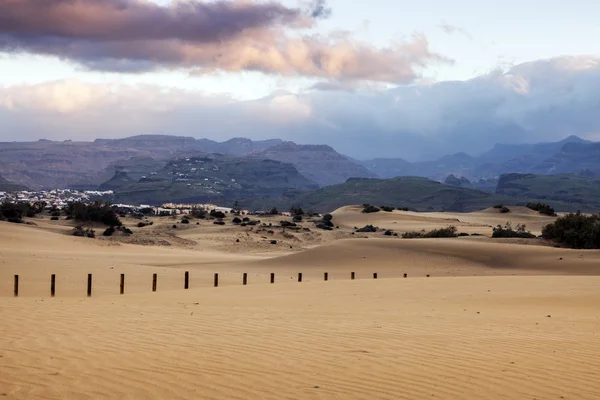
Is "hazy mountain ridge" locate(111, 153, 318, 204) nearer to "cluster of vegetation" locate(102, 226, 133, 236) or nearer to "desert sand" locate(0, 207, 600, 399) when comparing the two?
"cluster of vegetation" locate(102, 226, 133, 236)

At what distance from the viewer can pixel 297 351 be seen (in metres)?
9.68

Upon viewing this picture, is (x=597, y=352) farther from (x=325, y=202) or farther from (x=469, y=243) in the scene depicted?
(x=325, y=202)

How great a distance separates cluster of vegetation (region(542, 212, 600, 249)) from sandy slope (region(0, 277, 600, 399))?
938 inches

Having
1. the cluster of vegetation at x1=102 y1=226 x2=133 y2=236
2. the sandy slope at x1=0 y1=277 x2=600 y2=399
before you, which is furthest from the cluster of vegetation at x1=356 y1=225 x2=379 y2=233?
the sandy slope at x1=0 y1=277 x2=600 y2=399

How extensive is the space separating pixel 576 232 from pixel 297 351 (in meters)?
34.4

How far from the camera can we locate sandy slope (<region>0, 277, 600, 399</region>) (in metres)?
7.55

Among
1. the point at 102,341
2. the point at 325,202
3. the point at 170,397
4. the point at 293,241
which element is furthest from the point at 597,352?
the point at 325,202

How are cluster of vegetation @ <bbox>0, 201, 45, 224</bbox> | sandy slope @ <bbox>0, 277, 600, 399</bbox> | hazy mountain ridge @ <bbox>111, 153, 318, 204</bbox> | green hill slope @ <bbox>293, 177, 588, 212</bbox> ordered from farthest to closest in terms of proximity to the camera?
hazy mountain ridge @ <bbox>111, 153, 318, 204</bbox> < green hill slope @ <bbox>293, 177, 588, 212</bbox> < cluster of vegetation @ <bbox>0, 201, 45, 224</bbox> < sandy slope @ <bbox>0, 277, 600, 399</bbox>

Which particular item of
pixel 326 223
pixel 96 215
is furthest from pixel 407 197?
pixel 96 215

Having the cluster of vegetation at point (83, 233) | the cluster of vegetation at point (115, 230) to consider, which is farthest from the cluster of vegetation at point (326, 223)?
the cluster of vegetation at point (83, 233)

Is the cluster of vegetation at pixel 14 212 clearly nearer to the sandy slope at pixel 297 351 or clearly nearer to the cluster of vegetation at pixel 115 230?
the cluster of vegetation at pixel 115 230

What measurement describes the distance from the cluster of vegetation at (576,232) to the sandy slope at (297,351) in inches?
938

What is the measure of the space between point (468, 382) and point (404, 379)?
688 mm

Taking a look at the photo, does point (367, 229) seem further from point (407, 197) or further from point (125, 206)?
point (407, 197)
